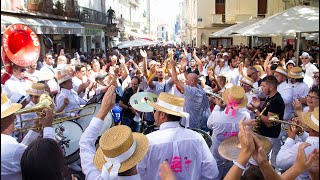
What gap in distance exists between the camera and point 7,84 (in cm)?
529

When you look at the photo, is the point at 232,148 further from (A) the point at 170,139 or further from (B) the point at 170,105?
(B) the point at 170,105

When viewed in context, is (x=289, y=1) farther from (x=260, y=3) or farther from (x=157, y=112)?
(x=157, y=112)

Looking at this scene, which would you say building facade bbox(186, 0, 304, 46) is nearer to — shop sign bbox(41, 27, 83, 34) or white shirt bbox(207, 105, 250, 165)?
shop sign bbox(41, 27, 83, 34)

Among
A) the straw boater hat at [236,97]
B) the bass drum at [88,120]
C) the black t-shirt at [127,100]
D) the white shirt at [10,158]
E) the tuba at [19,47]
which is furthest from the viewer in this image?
the black t-shirt at [127,100]

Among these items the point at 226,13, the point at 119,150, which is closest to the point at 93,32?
the point at 226,13

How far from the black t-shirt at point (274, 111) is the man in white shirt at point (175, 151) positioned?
6.41ft

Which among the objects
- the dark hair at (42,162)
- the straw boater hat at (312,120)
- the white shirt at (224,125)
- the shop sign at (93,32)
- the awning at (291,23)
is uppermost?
the shop sign at (93,32)

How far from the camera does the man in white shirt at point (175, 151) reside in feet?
9.93

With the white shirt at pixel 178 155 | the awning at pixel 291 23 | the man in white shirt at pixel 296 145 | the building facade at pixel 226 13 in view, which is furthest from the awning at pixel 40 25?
the building facade at pixel 226 13

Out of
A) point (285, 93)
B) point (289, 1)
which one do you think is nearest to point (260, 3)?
point (289, 1)

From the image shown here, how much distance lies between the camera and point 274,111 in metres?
4.69

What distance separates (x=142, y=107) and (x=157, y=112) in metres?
2.59

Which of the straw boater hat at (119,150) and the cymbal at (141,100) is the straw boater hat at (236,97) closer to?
the cymbal at (141,100)

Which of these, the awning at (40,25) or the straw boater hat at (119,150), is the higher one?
the awning at (40,25)
